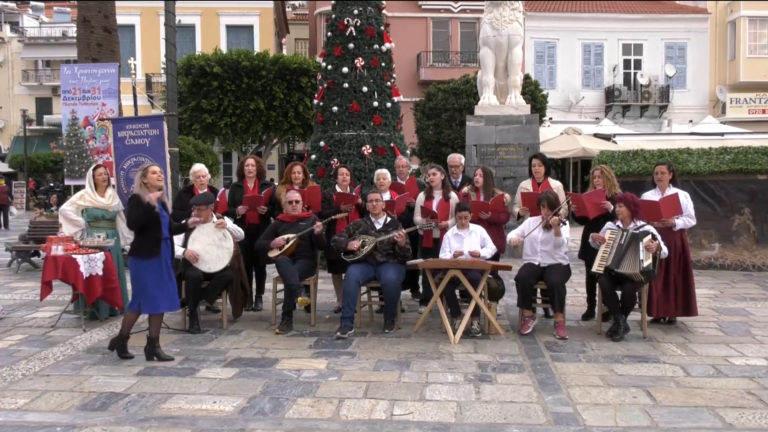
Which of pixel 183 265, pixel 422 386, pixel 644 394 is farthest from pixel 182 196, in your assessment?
pixel 644 394

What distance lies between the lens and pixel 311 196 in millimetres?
7395

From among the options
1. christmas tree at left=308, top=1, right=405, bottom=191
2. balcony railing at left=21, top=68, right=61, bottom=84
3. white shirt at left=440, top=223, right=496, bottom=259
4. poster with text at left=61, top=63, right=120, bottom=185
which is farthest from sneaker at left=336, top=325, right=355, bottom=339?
balcony railing at left=21, top=68, right=61, bottom=84

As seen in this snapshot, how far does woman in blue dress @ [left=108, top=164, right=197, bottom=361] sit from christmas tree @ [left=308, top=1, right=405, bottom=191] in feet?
16.3

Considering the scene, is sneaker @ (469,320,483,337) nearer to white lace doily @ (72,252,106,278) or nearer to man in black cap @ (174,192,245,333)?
man in black cap @ (174,192,245,333)

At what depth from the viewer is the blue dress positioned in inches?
227

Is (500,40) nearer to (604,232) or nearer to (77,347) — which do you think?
(604,232)

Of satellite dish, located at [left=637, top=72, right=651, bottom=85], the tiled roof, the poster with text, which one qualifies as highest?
the tiled roof

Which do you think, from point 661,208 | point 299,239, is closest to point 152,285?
point 299,239

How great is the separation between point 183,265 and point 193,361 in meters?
1.38

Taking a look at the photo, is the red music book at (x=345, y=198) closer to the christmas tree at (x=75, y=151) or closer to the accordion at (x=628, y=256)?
the accordion at (x=628, y=256)

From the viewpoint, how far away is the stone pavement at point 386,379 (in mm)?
4465

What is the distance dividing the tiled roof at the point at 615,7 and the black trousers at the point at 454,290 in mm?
24206

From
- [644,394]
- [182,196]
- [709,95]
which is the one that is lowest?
[644,394]

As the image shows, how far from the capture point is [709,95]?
2922 centimetres
